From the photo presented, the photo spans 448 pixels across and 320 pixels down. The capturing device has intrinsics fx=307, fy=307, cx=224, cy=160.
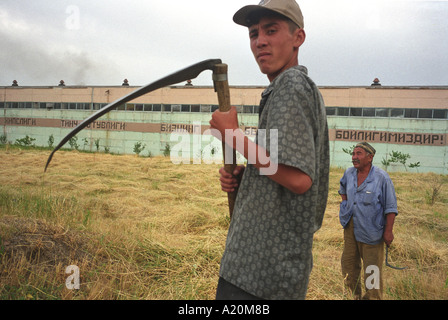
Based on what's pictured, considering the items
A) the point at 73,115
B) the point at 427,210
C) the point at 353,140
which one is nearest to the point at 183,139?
the point at 73,115

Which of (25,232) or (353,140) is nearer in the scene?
(25,232)

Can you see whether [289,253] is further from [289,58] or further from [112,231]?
[112,231]

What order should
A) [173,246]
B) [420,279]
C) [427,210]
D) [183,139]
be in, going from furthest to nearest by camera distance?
[183,139]
[427,210]
[173,246]
[420,279]

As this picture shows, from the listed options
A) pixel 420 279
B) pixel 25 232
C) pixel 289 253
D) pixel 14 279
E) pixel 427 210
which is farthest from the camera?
pixel 427 210

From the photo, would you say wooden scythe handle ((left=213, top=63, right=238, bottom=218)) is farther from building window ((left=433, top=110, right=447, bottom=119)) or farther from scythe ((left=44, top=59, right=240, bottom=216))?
building window ((left=433, top=110, right=447, bottom=119))

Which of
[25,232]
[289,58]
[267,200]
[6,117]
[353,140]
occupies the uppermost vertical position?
[6,117]

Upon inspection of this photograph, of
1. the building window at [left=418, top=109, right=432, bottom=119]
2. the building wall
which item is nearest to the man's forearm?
the building wall

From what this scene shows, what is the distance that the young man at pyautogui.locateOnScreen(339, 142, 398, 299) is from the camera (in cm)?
296

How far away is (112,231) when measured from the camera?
3.39 meters

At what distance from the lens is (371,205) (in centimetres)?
307

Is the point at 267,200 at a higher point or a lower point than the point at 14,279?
higher

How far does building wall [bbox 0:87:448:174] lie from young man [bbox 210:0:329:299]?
17122 millimetres

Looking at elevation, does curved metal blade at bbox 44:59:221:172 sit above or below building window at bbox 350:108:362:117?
below
